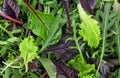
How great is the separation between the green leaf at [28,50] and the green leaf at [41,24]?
0.02 m

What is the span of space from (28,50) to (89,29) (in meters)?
0.12

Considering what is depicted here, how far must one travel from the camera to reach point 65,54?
0.52 metres

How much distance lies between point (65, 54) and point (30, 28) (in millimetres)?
86

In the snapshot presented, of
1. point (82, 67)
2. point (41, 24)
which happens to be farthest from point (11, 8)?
point (82, 67)

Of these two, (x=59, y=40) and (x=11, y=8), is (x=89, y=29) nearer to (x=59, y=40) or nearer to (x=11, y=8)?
(x=59, y=40)

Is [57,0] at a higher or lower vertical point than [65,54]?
higher

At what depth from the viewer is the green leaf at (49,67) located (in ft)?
1.69

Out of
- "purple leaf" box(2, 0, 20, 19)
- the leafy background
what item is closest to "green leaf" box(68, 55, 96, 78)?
the leafy background

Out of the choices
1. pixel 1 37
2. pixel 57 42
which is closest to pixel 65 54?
pixel 57 42

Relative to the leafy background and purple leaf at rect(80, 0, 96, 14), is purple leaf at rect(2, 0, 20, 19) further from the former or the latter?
purple leaf at rect(80, 0, 96, 14)

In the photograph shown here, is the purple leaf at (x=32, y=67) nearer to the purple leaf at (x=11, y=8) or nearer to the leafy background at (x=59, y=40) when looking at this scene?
the leafy background at (x=59, y=40)

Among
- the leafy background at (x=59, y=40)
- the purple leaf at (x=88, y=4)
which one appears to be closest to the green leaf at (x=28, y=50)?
the leafy background at (x=59, y=40)

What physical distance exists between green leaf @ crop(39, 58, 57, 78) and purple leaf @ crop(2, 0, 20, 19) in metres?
0.11

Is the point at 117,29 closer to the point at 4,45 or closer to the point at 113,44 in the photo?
the point at 113,44
